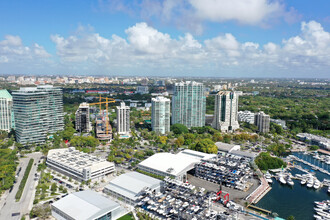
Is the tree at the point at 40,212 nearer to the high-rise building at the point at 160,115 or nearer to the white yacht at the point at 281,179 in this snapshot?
the white yacht at the point at 281,179

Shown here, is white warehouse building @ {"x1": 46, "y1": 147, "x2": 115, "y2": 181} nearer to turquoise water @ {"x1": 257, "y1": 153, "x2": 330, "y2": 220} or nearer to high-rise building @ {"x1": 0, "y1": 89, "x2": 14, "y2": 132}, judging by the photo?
turquoise water @ {"x1": 257, "y1": 153, "x2": 330, "y2": 220}

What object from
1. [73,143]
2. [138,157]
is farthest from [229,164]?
[73,143]

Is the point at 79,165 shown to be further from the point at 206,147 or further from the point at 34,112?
the point at 206,147

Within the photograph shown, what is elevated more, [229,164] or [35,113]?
[35,113]

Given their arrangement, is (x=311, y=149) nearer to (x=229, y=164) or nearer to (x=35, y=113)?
(x=229, y=164)

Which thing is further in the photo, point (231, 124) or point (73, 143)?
point (231, 124)
